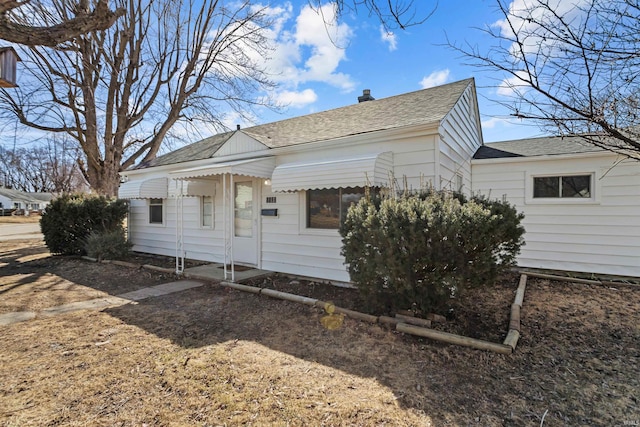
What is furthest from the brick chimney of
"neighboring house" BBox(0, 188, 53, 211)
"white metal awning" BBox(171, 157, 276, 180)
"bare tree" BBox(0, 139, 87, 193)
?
"neighboring house" BBox(0, 188, 53, 211)

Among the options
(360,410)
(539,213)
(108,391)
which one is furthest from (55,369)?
(539,213)

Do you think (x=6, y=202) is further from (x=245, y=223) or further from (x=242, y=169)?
(x=242, y=169)

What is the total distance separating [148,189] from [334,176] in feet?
23.9

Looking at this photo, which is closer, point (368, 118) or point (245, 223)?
point (368, 118)

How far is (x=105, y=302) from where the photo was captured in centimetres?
575

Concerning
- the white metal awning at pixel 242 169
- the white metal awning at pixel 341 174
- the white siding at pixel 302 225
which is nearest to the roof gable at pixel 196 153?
the white siding at pixel 302 225

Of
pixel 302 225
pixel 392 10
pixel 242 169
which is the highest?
pixel 392 10

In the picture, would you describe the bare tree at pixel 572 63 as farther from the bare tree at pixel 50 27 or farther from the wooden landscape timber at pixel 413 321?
the bare tree at pixel 50 27

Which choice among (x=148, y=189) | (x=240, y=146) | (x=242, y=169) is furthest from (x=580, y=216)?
(x=148, y=189)

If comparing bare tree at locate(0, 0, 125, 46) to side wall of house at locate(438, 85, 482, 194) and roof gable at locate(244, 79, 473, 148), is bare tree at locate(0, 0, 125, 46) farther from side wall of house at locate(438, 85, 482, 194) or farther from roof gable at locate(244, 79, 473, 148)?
side wall of house at locate(438, 85, 482, 194)

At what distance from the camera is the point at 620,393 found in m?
2.87

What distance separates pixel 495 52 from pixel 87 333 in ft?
21.6

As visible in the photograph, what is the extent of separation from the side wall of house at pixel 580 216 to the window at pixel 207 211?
796cm

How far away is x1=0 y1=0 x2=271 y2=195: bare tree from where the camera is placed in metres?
13.6
